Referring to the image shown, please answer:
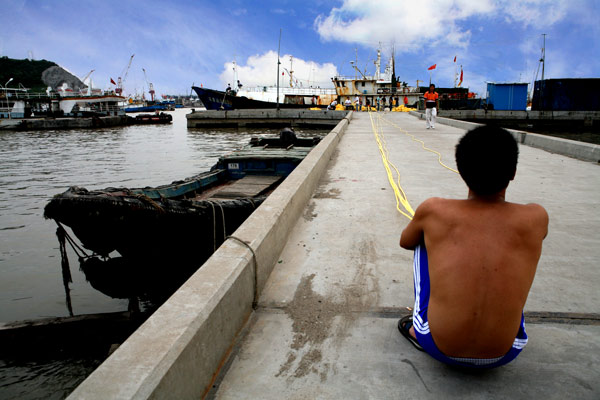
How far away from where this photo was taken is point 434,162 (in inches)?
323

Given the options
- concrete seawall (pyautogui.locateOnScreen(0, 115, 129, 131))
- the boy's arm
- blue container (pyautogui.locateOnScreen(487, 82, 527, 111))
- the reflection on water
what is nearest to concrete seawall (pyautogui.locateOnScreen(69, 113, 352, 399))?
the boy's arm

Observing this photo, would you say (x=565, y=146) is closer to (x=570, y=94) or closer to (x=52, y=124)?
(x=570, y=94)

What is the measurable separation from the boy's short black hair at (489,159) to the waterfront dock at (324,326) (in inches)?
38.9

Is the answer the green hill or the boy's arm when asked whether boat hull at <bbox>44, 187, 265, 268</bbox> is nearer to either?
the boy's arm

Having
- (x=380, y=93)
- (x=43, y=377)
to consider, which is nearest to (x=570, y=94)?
→ (x=380, y=93)

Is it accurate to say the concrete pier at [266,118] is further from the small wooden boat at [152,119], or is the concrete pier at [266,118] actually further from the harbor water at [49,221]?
the small wooden boat at [152,119]

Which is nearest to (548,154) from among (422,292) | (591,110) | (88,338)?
(422,292)

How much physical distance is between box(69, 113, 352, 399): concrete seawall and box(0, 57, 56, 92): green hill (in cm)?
12456

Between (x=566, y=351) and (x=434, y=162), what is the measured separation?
6.50m

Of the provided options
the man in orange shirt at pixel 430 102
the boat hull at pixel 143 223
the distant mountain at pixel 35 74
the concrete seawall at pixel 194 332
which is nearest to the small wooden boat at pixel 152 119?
the man in orange shirt at pixel 430 102

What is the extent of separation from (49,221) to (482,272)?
10.3 m

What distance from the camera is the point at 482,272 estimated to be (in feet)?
5.37

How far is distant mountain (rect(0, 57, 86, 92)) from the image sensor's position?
350ft

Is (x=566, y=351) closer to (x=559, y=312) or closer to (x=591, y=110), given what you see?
(x=559, y=312)
